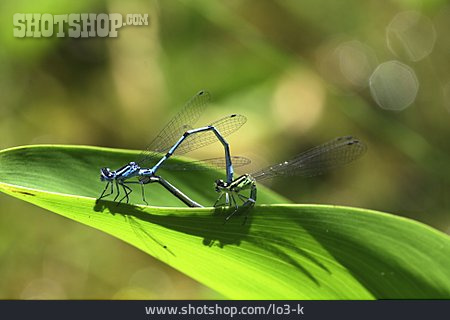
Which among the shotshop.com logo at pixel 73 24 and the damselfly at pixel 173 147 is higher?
the shotshop.com logo at pixel 73 24

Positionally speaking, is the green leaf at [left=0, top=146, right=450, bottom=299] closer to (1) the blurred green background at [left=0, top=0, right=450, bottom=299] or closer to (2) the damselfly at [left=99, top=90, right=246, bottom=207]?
(2) the damselfly at [left=99, top=90, right=246, bottom=207]

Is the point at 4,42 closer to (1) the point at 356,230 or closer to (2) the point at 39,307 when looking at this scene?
(2) the point at 39,307

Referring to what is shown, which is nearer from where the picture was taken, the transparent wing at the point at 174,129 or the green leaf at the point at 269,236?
the green leaf at the point at 269,236

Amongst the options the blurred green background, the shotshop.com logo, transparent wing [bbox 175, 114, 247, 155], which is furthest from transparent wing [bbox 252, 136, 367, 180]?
the shotshop.com logo

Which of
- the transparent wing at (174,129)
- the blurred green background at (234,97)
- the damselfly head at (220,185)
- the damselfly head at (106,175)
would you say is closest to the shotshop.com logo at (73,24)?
the blurred green background at (234,97)

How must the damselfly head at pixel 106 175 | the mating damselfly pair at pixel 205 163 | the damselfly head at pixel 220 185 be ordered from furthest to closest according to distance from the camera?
the damselfly head at pixel 220 185 → the mating damselfly pair at pixel 205 163 → the damselfly head at pixel 106 175

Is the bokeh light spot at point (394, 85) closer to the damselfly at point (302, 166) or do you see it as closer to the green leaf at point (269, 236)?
the damselfly at point (302, 166)

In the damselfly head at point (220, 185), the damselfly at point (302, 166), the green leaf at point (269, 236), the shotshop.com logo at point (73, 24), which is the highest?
the shotshop.com logo at point (73, 24)

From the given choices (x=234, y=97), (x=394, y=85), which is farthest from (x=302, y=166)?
(x=394, y=85)
